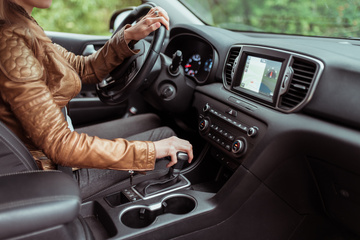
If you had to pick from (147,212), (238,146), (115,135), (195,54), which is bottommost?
(147,212)

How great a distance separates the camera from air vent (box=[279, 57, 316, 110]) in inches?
49.0

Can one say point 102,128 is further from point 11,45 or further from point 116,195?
point 11,45

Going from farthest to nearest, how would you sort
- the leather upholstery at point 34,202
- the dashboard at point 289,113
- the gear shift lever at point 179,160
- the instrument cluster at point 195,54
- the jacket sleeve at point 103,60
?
the instrument cluster at point 195,54
the jacket sleeve at point 103,60
the gear shift lever at point 179,160
the dashboard at point 289,113
the leather upholstery at point 34,202

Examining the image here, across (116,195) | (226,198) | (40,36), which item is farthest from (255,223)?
(40,36)

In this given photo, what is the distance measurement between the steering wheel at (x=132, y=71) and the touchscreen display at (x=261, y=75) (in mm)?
395

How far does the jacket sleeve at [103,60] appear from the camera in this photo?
1658 millimetres

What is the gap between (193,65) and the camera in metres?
→ 1.99

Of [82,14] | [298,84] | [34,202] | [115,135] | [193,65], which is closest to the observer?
[34,202]

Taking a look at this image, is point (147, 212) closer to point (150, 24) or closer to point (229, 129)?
point (229, 129)

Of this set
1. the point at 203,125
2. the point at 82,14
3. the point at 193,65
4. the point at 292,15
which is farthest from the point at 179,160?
the point at 82,14

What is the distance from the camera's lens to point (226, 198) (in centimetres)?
144

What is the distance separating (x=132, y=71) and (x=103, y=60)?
0.16m

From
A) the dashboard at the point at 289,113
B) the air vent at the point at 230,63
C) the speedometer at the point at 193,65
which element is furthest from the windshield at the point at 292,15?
the air vent at the point at 230,63

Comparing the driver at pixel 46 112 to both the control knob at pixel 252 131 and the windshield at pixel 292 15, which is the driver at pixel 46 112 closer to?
the control knob at pixel 252 131
